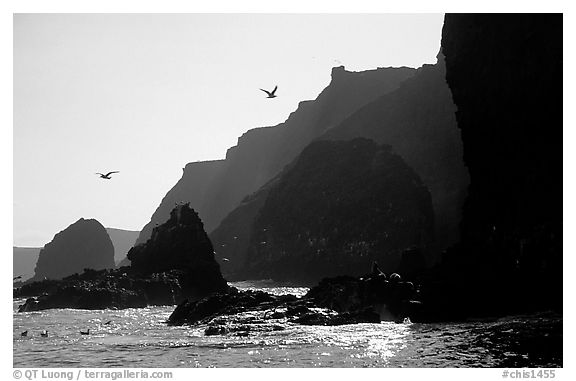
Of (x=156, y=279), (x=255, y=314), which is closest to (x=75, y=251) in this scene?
(x=156, y=279)

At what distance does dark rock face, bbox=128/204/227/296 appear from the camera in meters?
75.9

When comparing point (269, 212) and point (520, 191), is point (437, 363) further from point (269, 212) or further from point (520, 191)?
point (269, 212)

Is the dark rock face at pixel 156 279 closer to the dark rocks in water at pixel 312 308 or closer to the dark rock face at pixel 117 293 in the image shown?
the dark rock face at pixel 117 293

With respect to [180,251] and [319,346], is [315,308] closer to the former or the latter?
[319,346]

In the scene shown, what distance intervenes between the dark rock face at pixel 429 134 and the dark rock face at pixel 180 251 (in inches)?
1588

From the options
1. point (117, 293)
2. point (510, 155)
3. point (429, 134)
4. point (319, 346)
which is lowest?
point (117, 293)

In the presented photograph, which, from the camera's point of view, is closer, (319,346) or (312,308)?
(319,346)

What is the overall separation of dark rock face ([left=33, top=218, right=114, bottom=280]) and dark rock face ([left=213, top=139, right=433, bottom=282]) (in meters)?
52.4

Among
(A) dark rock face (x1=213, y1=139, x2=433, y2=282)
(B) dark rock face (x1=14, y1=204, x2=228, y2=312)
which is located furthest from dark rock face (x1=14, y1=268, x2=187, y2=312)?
(A) dark rock face (x1=213, y1=139, x2=433, y2=282)

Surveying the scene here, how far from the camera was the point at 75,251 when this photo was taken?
168 meters

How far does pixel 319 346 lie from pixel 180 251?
173 feet

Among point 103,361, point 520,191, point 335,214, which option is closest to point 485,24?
point 520,191

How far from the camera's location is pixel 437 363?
22.5m
